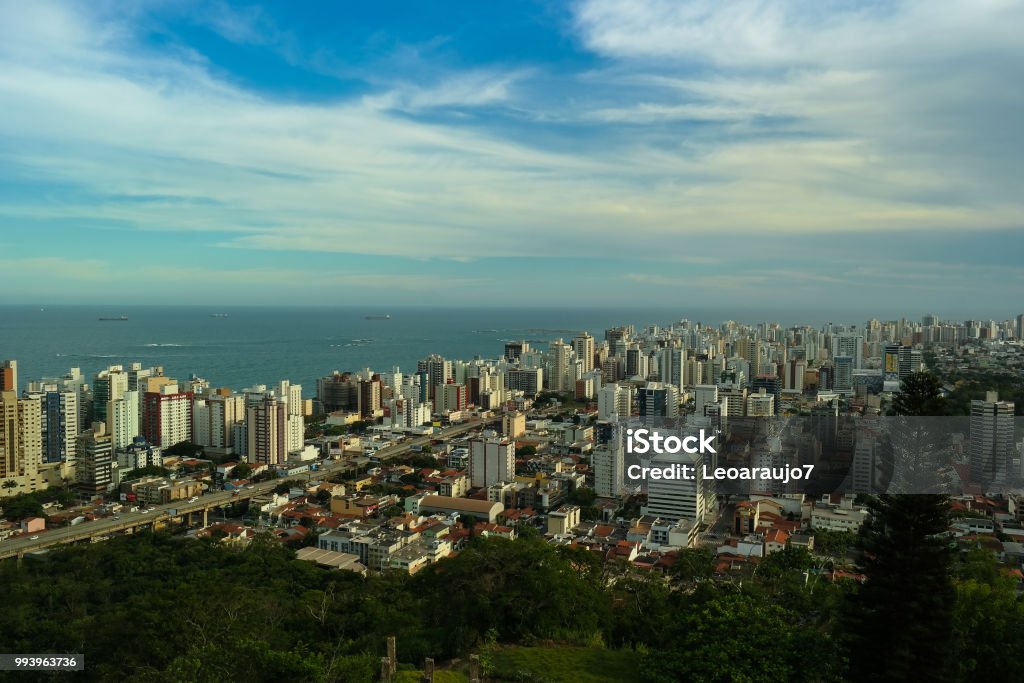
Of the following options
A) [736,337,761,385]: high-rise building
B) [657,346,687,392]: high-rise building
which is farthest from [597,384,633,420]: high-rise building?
[736,337,761,385]: high-rise building

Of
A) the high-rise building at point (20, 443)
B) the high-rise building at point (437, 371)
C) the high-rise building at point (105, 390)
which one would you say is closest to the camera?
the high-rise building at point (20, 443)

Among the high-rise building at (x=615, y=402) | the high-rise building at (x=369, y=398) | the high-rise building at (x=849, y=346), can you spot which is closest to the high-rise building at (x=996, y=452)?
the high-rise building at (x=615, y=402)

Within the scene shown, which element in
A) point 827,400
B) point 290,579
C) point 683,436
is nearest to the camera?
point 683,436

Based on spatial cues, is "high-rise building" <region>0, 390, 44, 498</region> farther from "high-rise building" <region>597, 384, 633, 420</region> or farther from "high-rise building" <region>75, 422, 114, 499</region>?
"high-rise building" <region>597, 384, 633, 420</region>

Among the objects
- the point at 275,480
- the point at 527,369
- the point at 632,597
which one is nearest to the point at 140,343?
the point at 527,369

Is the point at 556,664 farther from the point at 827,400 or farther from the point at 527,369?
the point at 527,369

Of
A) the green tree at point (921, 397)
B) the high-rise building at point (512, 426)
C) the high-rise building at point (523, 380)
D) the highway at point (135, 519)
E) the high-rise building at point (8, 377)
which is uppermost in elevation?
the green tree at point (921, 397)

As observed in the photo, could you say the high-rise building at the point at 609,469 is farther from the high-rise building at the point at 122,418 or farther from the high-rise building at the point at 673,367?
the high-rise building at the point at 673,367
